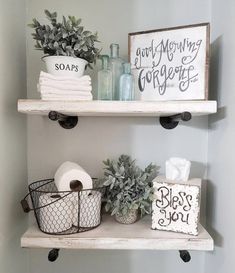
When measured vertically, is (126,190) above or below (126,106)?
below

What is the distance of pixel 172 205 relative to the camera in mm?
695

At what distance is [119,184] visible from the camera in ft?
2.37

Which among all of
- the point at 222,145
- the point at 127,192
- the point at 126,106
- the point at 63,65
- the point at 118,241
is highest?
the point at 63,65

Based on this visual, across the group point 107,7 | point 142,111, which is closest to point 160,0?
point 107,7

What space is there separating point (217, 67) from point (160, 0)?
296mm

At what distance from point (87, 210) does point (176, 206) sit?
0.78 ft

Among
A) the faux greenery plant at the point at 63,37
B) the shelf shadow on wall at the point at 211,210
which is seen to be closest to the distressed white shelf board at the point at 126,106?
the faux greenery plant at the point at 63,37

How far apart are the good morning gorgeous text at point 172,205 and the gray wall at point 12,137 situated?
0.42 m

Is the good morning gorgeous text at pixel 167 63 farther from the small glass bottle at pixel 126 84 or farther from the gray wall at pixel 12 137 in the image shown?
the gray wall at pixel 12 137

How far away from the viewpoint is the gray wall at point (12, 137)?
69cm

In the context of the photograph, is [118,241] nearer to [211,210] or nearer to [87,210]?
[87,210]

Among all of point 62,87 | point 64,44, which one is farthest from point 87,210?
point 64,44

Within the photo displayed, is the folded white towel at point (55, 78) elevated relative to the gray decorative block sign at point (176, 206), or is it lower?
elevated

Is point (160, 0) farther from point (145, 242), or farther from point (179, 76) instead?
point (145, 242)
